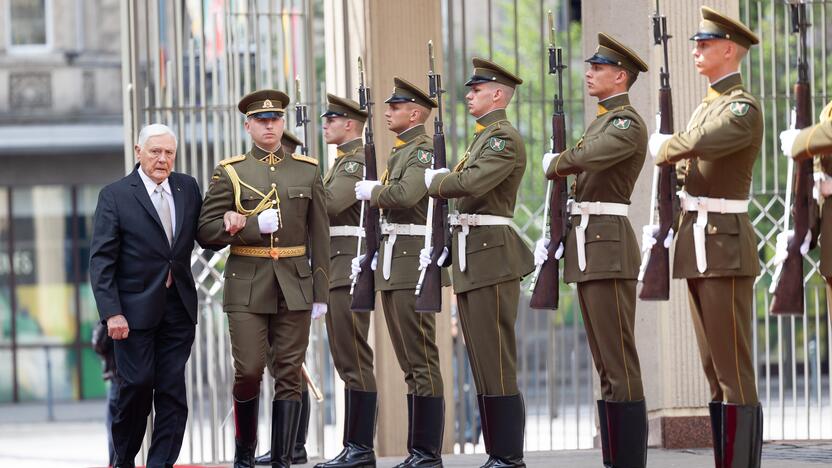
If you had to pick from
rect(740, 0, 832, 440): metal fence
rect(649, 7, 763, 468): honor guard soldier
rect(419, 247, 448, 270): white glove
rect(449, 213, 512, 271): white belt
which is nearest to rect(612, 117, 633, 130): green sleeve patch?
rect(649, 7, 763, 468): honor guard soldier

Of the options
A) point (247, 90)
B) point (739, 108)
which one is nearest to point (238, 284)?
point (739, 108)

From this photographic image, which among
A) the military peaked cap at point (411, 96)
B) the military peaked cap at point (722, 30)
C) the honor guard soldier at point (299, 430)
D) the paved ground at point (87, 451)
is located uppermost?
the military peaked cap at point (722, 30)

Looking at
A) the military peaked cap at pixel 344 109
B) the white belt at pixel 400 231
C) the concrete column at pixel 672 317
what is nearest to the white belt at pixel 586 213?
the white belt at pixel 400 231

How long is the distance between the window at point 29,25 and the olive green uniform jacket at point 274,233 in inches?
595

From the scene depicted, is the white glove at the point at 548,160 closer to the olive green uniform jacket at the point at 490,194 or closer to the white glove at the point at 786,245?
the olive green uniform jacket at the point at 490,194

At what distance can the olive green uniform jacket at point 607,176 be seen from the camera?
6559 millimetres

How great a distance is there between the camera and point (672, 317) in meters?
8.86

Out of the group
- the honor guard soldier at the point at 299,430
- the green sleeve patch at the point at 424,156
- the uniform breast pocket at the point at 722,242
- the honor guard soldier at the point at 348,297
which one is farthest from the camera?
the honor guard soldier at the point at 299,430

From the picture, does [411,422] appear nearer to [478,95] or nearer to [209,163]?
[478,95]

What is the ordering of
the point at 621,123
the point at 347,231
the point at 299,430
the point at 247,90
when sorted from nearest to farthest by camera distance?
1. the point at 621,123
2. the point at 347,231
3. the point at 299,430
4. the point at 247,90

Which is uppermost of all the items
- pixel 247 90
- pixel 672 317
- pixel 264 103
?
pixel 247 90

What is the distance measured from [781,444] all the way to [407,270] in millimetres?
2685

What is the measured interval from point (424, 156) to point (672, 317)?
2.05 meters

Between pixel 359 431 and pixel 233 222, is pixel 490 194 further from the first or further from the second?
pixel 359 431
